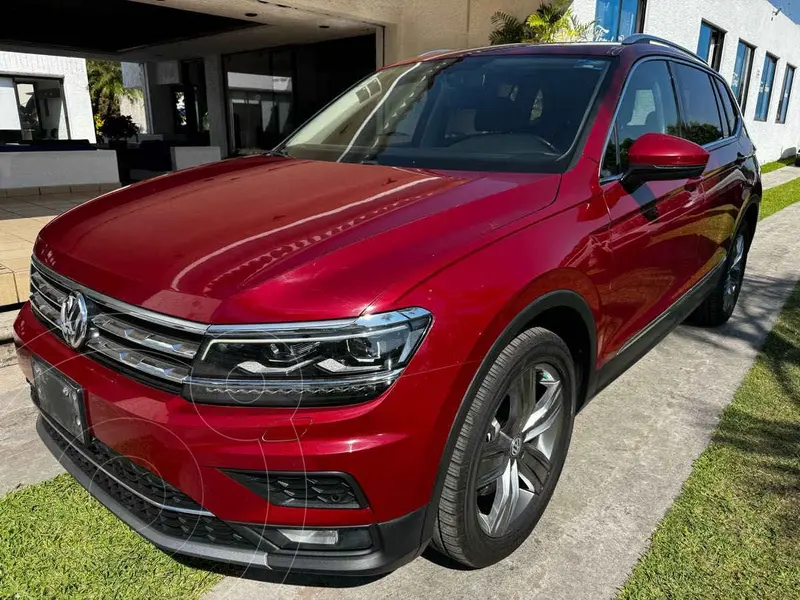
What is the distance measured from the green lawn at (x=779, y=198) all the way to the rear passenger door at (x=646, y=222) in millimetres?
7915

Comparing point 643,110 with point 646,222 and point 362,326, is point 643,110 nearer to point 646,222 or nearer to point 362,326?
point 646,222

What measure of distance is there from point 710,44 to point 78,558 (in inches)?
751

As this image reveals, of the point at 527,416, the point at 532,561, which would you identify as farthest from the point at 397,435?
the point at 532,561

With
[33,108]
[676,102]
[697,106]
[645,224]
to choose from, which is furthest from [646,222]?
[33,108]

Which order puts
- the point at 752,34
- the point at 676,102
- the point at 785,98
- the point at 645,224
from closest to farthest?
1. the point at 645,224
2. the point at 676,102
3. the point at 752,34
4. the point at 785,98

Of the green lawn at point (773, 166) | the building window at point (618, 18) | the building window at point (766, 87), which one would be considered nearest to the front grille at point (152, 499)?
the building window at point (618, 18)

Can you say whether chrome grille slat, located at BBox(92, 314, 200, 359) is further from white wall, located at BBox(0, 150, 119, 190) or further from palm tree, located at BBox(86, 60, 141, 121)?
palm tree, located at BBox(86, 60, 141, 121)

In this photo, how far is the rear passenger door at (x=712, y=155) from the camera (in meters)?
3.43

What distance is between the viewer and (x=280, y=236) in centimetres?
180

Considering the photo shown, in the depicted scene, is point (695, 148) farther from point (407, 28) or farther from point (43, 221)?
point (407, 28)

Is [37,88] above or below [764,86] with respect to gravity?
below

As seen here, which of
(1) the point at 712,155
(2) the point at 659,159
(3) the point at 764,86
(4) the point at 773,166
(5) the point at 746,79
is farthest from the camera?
(3) the point at 764,86

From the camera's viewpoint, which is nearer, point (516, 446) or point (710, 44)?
point (516, 446)

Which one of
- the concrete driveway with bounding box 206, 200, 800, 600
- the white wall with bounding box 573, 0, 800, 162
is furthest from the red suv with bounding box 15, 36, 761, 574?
the white wall with bounding box 573, 0, 800, 162
